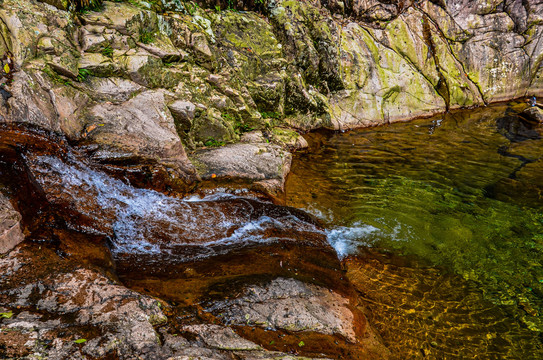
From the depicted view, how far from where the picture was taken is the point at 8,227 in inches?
142

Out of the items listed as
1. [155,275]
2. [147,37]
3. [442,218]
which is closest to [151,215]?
[155,275]

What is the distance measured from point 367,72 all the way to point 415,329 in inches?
424

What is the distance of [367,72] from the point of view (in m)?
12.6

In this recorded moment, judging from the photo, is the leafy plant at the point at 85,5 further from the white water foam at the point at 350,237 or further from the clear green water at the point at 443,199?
the white water foam at the point at 350,237

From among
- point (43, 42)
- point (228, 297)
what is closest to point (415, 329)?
point (228, 297)

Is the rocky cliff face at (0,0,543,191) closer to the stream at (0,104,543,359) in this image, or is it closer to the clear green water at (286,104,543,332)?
the stream at (0,104,543,359)

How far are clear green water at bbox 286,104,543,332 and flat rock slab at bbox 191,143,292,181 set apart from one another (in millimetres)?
565

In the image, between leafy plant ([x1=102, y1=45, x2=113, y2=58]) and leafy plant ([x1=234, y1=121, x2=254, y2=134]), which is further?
leafy plant ([x1=234, y1=121, x2=254, y2=134])

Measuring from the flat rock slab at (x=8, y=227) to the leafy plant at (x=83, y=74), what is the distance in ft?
10.6

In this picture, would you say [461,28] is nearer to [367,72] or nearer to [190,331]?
[367,72]

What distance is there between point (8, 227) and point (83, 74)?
151 inches

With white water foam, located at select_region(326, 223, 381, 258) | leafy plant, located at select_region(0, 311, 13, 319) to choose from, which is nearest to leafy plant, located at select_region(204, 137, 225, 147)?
white water foam, located at select_region(326, 223, 381, 258)

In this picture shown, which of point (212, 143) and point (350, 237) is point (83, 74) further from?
point (350, 237)

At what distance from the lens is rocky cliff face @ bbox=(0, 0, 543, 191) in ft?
18.9
